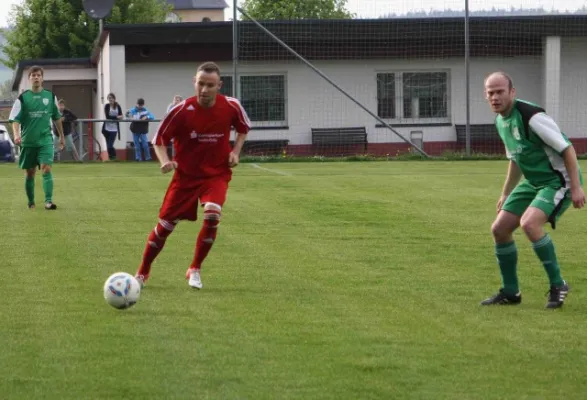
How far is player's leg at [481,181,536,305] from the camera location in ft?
28.6

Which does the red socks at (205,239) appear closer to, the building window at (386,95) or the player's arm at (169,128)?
the player's arm at (169,128)

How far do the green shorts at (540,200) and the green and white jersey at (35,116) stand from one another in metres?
9.53

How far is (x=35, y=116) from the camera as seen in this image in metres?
17.0

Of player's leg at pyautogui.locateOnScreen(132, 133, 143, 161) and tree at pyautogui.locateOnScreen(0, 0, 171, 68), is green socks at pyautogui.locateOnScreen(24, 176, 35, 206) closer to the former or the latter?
player's leg at pyautogui.locateOnScreen(132, 133, 143, 161)

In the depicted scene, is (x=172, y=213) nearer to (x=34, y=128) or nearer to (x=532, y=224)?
(x=532, y=224)

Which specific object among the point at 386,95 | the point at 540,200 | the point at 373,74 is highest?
the point at 373,74

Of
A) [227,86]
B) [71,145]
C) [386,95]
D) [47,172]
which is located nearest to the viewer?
[47,172]

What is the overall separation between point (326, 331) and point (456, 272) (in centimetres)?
303

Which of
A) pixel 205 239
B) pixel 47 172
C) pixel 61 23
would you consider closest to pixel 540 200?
pixel 205 239

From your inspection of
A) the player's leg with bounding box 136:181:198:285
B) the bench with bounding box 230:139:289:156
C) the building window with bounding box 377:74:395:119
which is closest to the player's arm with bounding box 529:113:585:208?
the player's leg with bounding box 136:181:198:285

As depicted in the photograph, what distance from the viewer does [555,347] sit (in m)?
7.15

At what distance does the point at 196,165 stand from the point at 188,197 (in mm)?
257

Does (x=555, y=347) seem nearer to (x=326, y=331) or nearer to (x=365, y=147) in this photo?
(x=326, y=331)

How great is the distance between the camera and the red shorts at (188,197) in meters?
9.63
